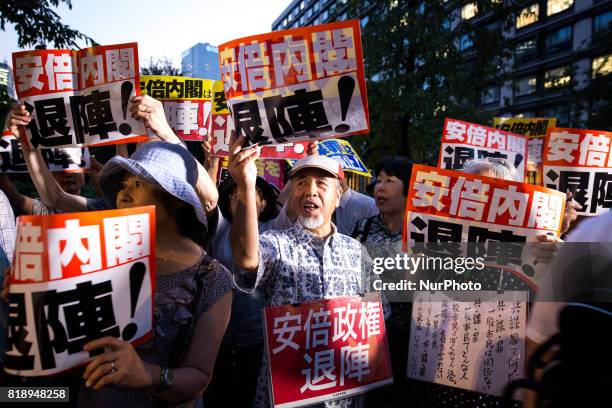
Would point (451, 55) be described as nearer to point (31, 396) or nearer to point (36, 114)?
point (36, 114)

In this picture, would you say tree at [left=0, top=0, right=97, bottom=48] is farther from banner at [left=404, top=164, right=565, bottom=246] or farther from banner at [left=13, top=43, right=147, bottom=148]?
banner at [left=404, top=164, right=565, bottom=246]

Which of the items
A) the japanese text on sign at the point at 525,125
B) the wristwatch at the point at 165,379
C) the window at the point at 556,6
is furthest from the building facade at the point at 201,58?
the wristwatch at the point at 165,379

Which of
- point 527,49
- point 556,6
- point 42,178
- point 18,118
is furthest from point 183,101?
point 527,49

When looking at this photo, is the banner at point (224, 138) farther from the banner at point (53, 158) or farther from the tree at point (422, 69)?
the tree at point (422, 69)

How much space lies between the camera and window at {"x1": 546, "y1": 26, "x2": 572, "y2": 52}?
97.7ft

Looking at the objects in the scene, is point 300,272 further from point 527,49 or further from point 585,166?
point 527,49

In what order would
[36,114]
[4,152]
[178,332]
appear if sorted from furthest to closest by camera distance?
1. [4,152]
2. [36,114]
3. [178,332]

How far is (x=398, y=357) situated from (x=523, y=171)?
2770mm

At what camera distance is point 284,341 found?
1931mm

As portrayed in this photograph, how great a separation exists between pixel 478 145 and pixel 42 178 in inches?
146

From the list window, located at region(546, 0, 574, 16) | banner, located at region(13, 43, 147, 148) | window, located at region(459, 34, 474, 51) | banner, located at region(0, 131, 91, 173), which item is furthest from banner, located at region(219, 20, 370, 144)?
window, located at region(546, 0, 574, 16)

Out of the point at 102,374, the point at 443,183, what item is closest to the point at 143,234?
the point at 102,374

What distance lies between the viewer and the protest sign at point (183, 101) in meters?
4.32

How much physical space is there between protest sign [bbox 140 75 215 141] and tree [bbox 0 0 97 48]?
5349 mm
